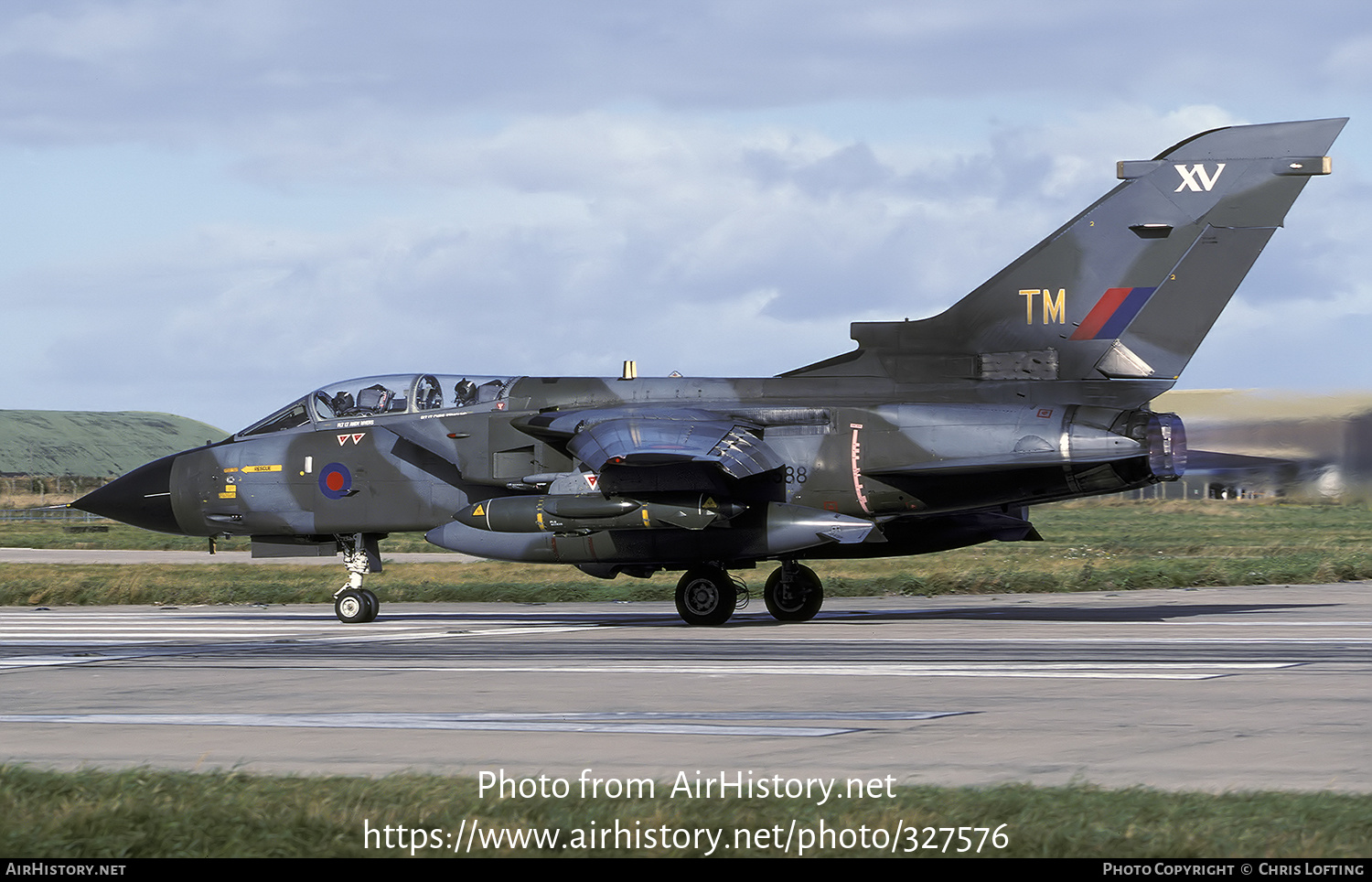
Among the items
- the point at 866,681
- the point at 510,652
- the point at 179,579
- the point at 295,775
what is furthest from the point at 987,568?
the point at 295,775

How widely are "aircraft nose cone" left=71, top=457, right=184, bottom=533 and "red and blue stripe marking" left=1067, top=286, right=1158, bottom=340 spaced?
1424cm

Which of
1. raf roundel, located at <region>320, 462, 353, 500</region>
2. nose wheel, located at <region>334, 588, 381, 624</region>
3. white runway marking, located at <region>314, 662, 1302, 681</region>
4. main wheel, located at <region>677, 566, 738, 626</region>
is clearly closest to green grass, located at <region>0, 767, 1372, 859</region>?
white runway marking, located at <region>314, 662, 1302, 681</region>

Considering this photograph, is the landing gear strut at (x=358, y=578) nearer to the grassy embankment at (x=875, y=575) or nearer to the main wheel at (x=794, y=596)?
the grassy embankment at (x=875, y=575)

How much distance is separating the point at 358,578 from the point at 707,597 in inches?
216

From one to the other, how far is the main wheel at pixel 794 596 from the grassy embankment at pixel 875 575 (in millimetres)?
5931

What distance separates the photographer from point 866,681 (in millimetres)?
12742

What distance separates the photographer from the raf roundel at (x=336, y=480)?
2291 cm

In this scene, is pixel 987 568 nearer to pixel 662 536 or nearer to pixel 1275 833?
pixel 662 536

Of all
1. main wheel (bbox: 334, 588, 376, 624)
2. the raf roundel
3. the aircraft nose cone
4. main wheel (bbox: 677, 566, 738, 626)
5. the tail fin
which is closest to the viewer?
the tail fin

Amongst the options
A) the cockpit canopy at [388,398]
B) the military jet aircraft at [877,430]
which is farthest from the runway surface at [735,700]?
the cockpit canopy at [388,398]

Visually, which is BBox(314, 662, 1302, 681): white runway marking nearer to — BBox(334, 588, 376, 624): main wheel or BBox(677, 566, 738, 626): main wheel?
BBox(677, 566, 738, 626): main wheel

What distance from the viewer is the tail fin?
19.6 meters

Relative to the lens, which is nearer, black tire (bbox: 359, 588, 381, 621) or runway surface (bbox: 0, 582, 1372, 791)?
runway surface (bbox: 0, 582, 1372, 791)

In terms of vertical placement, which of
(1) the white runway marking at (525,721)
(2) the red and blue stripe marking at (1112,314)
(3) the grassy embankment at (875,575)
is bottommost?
(3) the grassy embankment at (875,575)
